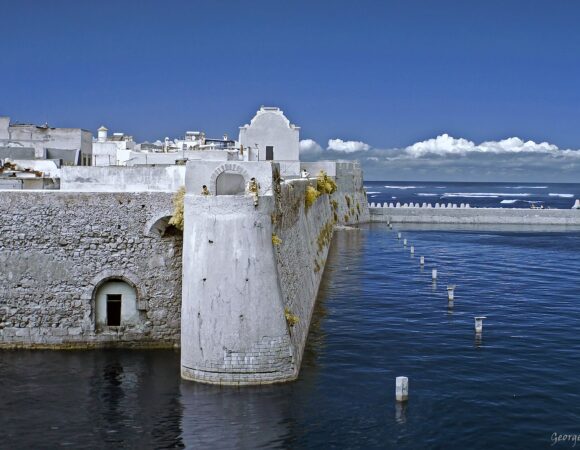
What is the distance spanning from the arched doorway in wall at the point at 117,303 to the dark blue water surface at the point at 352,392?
1.10m

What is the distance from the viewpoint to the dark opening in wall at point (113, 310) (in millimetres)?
23000

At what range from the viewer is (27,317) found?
2281cm

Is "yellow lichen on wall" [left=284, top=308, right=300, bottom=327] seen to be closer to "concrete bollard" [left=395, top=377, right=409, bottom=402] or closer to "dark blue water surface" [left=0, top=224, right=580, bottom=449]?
"dark blue water surface" [left=0, top=224, right=580, bottom=449]

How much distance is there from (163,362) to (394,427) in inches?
319

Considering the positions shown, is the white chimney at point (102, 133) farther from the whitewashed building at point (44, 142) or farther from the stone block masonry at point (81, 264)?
the stone block masonry at point (81, 264)

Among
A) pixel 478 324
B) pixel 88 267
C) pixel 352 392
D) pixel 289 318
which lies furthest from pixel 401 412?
pixel 88 267

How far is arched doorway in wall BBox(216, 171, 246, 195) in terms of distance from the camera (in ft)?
68.3

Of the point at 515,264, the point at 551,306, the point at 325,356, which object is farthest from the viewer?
the point at 515,264

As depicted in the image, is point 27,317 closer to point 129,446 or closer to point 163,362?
point 163,362

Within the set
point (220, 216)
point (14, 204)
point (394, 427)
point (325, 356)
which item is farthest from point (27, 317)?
point (394, 427)

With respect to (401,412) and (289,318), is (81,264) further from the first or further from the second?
(401,412)

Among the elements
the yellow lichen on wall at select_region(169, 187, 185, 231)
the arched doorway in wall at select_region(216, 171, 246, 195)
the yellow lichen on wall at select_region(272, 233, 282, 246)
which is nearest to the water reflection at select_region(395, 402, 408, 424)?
the yellow lichen on wall at select_region(272, 233, 282, 246)

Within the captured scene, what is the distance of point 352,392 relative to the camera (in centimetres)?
1995

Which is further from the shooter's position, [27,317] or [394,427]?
[27,317]
